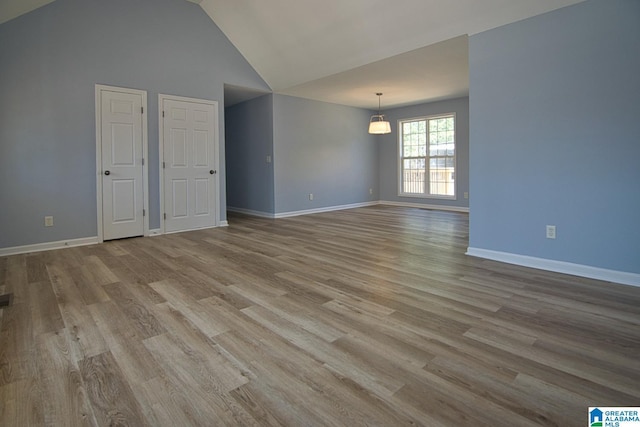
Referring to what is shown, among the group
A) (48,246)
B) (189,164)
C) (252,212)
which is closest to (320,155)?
(252,212)

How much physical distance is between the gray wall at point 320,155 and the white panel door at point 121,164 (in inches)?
99.5

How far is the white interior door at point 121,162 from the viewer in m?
4.59

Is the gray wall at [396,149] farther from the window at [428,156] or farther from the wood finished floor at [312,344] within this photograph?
the wood finished floor at [312,344]

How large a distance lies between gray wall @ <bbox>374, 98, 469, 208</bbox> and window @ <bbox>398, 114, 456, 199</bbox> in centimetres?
11

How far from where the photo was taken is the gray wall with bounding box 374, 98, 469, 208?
748cm

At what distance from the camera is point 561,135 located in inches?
121

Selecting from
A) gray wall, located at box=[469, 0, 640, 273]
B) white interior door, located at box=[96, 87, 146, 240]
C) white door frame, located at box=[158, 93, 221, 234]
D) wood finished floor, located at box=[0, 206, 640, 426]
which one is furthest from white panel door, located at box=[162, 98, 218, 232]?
gray wall, located at box=[469, 0, 640, 273]

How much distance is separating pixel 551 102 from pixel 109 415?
3.82 metres

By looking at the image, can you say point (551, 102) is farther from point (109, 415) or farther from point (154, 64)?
point (154, 64)

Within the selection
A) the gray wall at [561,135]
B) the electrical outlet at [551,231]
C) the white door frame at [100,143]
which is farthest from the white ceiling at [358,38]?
the electrical outlet at [551,231]

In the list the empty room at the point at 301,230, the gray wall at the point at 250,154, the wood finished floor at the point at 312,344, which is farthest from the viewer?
the gray wall at the point at 250,154

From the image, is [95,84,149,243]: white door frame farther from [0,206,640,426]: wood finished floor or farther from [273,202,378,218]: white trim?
[273,202,378,218]: white trim

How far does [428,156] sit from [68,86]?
693 cm

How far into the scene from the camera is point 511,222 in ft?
11.3
